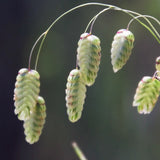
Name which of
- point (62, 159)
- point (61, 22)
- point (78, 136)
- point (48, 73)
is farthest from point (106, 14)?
point (62, 159)

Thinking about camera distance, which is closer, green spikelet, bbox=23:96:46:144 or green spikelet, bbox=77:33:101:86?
green spikelet, bbox=77:33:101:86

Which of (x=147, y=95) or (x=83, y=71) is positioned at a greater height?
(x=83, y=71)

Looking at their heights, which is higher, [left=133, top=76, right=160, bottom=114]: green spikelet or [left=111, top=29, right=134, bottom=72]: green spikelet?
[left=111, top=29, right=134, bottom=72]: green spikelet

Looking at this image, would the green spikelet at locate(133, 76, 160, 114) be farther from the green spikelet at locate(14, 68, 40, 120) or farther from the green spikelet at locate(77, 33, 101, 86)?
the green spikelet at locate(14, 68, 40, 120)

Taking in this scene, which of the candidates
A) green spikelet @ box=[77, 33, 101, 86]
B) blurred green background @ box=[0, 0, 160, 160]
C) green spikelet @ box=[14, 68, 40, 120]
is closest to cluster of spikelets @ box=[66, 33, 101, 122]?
green spikelet @ box=[77, 33, 101, 86]

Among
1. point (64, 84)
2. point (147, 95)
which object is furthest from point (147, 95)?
point (64, 84)

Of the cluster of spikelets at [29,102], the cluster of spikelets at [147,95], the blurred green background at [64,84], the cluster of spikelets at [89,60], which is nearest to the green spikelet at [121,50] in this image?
the cluster of spikelets at [89,60]

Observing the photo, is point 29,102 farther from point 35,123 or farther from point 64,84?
point 64,84
